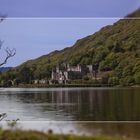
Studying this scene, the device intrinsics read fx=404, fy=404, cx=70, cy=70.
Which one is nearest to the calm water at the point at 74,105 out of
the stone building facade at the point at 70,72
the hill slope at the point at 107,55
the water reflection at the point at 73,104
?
the water reflection at the point at 73,104

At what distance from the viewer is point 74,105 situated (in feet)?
17.3

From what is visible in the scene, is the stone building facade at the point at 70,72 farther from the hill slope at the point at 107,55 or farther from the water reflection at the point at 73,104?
the water reflection at the point at 73,104

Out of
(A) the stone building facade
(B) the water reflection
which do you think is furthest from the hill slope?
(B) the water reflection

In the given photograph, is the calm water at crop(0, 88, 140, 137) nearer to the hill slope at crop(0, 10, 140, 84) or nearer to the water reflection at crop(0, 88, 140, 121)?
the water reflection at crop(0, 88, 140, 121)

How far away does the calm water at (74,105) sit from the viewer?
5109mm

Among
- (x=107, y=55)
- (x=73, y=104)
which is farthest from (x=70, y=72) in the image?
(x=107, y=55)

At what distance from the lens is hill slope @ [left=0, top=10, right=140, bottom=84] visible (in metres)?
5.12

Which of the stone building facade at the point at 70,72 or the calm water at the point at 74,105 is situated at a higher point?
the stone building facade at the point at 70,72

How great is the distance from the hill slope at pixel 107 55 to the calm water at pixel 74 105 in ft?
0.89

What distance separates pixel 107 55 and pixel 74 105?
0.78m

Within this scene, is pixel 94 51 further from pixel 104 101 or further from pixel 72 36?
pixel 104 101

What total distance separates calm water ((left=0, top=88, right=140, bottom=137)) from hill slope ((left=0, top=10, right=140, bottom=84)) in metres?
0.27

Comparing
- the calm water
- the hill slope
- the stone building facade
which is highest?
the hill slope

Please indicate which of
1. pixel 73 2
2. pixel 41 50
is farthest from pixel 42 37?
pixel 73 2
